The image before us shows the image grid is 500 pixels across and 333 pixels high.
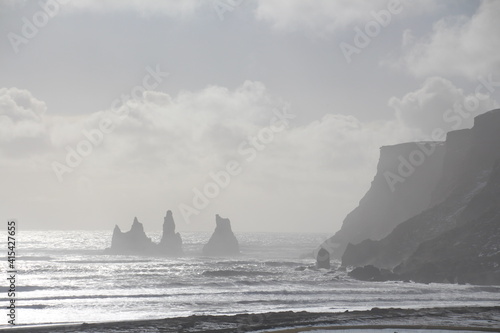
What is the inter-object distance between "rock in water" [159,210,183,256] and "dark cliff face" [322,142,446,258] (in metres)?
42.6

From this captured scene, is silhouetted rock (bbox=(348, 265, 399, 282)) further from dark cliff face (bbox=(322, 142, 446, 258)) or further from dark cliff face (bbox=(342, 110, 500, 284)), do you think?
dark cliff face (bbox=(322, 142, 446, 258))

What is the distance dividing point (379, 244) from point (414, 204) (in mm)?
32366

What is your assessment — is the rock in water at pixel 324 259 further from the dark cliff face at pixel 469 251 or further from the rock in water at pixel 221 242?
the rock in water at pixel 221 242

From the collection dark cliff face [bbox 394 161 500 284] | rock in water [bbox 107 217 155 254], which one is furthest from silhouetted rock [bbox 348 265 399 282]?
rock in water [bbox 107 217 155 254]

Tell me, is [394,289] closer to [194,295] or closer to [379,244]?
[194,295]

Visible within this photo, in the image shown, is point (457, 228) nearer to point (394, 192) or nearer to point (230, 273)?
point (230, 273)

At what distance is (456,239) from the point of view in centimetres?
7694

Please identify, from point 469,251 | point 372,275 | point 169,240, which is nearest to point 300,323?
point 372,275

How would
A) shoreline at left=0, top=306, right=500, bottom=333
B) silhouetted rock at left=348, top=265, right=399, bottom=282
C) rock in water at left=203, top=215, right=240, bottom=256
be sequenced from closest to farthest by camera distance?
shoreline at left=0, top=306, right=500, bottom=333, silhouetted rock at left=348, top=265, right=399, bottom=282, rock in water at left=203, top=215, right=240, bottom=256

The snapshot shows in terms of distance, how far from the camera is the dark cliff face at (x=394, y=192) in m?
125

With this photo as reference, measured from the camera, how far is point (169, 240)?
504ft

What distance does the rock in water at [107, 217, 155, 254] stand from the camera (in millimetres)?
153875

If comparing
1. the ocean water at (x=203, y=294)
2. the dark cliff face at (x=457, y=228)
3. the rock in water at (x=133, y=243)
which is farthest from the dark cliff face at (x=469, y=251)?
the rock in water at (x=133, y=243)

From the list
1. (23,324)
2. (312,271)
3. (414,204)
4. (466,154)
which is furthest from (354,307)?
(414,204)
